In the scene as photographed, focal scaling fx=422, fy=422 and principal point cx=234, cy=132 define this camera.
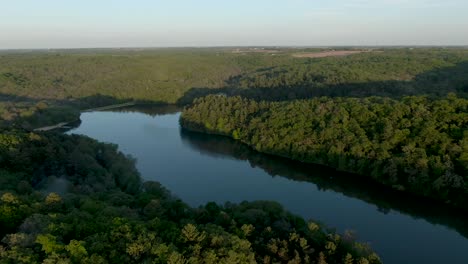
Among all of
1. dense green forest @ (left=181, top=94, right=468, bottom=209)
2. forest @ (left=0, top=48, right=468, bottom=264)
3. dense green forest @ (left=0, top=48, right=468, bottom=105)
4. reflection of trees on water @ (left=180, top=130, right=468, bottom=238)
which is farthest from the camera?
dense green forest @ (left=0, top=48, right=468, bottom=105)

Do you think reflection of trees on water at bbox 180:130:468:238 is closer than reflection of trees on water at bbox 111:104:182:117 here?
Yes

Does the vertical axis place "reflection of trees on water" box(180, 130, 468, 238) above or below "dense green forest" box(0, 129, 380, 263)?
below

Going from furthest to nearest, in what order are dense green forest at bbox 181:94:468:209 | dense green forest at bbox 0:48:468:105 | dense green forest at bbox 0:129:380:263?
dense green forest at bbox 0:48:468:105 → dense green forest at bbox 181:94:468:209 → dense green forest at bbox 0:129:380:263

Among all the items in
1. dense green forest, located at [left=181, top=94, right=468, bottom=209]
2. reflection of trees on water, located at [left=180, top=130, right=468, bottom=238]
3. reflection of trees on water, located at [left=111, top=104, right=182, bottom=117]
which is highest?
dense green forest, located at [left=181, top=94, right=468, bottom=209]

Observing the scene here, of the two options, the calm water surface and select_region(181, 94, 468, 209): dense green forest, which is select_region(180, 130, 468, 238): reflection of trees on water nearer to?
the calm water surface

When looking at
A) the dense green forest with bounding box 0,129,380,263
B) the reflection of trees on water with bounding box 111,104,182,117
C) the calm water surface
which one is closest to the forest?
the dense green forest with bounding box 0,129,380,263

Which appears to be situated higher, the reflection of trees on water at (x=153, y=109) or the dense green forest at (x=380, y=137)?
the dense green forest at (x=380, y=137)

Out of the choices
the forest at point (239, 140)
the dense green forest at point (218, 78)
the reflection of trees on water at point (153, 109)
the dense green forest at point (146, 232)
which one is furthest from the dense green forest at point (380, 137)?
the reflection of trees on water at point (153, 109)

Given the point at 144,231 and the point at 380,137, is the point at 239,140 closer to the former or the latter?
the point at 380,137

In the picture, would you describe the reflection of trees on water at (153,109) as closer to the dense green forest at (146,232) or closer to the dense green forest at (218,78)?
the dense green forest at (218,78)
